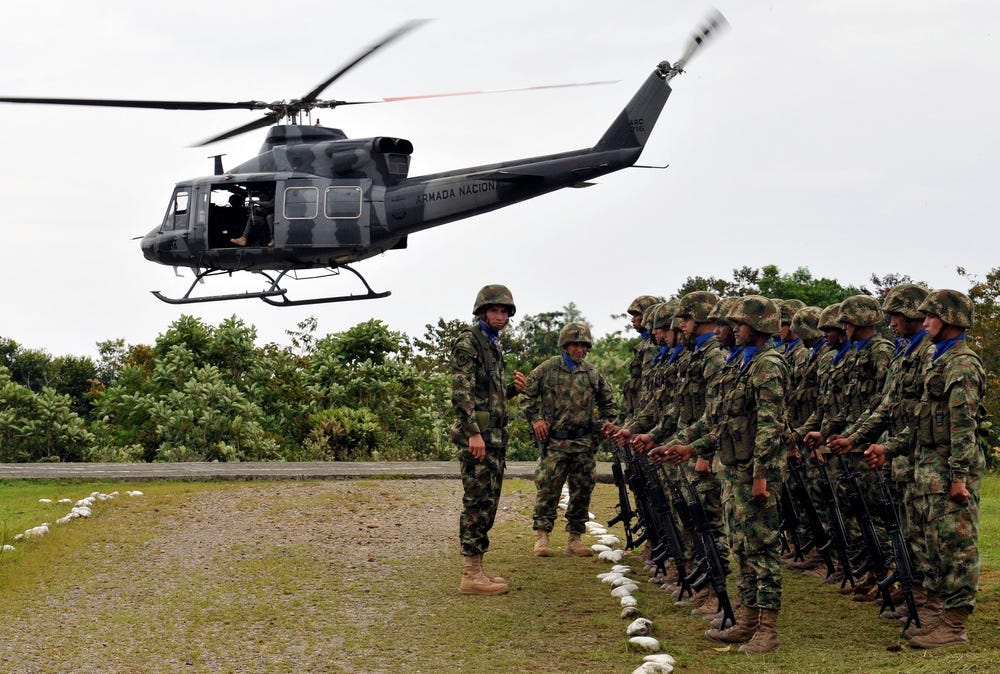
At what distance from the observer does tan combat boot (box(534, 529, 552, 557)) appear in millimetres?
11977

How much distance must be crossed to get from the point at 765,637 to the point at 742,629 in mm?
223

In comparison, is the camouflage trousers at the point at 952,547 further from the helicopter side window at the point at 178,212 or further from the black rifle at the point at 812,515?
the helicopter side window at the point at 178,212

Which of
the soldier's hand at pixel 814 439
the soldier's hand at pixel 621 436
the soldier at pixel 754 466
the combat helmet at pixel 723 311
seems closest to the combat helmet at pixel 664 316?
the soldier's hand at pixel 621 436

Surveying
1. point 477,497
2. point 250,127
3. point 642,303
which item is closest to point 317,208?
point 250,127

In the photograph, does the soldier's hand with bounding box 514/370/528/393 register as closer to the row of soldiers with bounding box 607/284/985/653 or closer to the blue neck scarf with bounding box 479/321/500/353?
the blue neck scarf with bounding box 479/321/500/353

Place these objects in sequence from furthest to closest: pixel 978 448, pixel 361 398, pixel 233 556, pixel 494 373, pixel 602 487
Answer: pixel 361 398
pixel 602 487
pixel 233 556
pixel 494 373
pixel 978 448

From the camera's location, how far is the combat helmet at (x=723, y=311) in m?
8.60

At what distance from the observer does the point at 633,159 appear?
1997 cm

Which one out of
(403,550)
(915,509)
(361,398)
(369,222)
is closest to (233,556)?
(403,550)

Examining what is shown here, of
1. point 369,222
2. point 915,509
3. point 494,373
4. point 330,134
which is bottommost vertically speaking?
point 915,509

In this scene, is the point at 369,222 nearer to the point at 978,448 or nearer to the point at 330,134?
the point at 330,134

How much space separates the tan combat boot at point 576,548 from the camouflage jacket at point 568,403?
2.97 feet

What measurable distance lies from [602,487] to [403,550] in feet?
20.6

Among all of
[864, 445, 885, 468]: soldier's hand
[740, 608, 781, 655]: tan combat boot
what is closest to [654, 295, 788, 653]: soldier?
[740, 608, 781, 655]: tan combat boot
